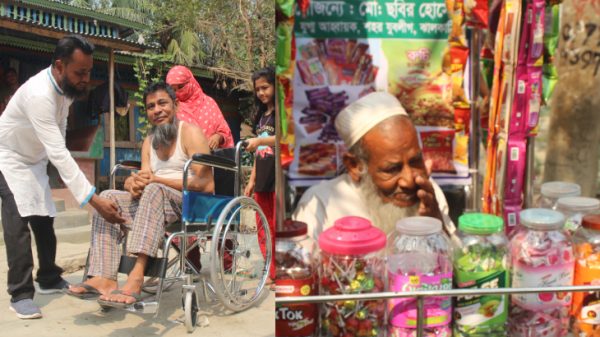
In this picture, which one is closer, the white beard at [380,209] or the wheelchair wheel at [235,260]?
the white beard at [380,209]

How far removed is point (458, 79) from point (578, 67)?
0.38 metres

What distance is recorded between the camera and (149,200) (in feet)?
10.8

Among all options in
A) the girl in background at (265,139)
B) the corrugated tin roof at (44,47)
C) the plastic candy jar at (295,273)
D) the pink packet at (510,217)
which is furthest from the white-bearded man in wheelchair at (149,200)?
the corrugated tin roof at (44,47)

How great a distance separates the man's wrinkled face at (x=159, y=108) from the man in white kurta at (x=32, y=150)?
41 cm

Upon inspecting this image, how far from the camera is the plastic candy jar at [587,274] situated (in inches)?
58.8

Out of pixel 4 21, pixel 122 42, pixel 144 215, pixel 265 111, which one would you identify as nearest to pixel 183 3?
pixel 122 42

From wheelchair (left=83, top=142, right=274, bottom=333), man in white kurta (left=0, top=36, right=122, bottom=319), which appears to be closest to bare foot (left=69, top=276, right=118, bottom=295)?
wheelchair (left=83, top=142, right=274, bottom=333)

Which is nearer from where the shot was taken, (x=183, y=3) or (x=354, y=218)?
(x=354, y=218)

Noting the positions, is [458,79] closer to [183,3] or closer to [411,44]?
[411,44]

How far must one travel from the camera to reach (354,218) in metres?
1.48

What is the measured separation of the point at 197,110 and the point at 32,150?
1.23 meters

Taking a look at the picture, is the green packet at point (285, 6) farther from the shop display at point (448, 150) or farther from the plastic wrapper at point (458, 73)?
the plastic wrapper at point (458, 73)

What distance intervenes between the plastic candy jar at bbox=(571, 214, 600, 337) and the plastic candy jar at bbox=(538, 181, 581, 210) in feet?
0.41

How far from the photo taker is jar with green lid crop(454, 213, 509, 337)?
146 cm
